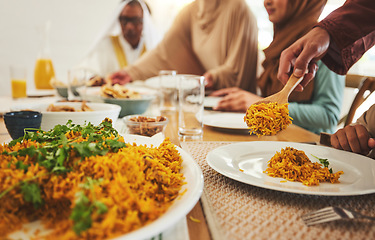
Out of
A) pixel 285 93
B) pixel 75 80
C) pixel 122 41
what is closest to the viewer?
pixel 285 93

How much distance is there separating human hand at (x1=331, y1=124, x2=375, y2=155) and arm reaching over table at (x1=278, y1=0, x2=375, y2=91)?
6.9 inches

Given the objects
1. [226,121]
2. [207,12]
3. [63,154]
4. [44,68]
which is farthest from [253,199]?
[207,12]

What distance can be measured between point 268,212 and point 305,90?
741 mm

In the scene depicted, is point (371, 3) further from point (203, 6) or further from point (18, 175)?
point (203, 6)

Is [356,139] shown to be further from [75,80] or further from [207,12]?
[207,12]

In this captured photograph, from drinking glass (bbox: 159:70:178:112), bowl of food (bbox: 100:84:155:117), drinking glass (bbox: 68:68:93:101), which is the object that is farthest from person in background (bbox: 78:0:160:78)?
bowl of food (bbox: 100:84:155:117)

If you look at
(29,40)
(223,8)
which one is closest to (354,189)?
(223,8)

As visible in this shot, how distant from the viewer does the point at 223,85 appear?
217 centimetres

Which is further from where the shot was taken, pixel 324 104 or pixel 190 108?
pixel 324 104

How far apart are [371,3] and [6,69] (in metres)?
4.75

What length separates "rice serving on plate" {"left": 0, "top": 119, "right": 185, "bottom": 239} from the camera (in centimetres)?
34

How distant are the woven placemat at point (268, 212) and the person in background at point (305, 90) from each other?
28 centimetres

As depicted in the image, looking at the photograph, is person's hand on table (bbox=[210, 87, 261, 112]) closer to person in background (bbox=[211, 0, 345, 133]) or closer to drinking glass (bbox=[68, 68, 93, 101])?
person in background (bbox=[211, 0, 345, 133])

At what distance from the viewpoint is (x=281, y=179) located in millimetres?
568
